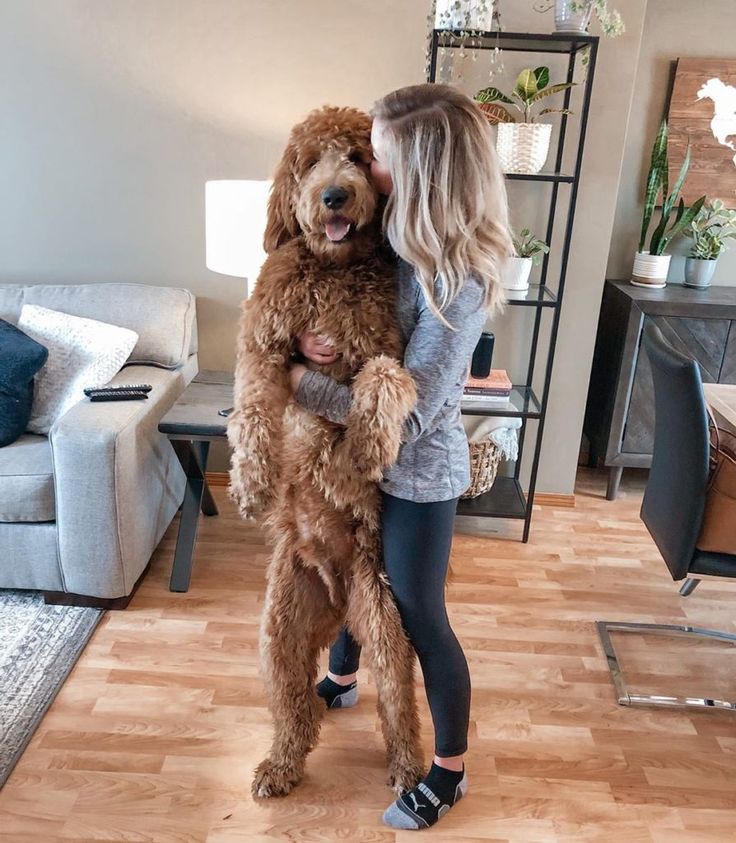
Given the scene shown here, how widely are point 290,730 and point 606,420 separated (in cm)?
184

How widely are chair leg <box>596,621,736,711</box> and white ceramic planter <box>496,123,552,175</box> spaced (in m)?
1.41

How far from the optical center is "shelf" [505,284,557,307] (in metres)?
2.40

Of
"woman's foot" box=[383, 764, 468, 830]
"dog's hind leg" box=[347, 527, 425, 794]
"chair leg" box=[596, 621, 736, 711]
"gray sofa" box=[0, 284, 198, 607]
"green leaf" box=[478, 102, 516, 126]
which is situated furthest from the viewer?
"green leaf" box=[478, 102, 516, 126]

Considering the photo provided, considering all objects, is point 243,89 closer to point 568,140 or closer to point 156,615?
point 568,140

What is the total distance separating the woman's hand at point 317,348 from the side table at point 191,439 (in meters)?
0.92

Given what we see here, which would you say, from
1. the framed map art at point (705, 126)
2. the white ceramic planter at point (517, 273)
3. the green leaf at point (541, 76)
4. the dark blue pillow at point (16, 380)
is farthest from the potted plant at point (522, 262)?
the dark blue pillow at point (16, 380)

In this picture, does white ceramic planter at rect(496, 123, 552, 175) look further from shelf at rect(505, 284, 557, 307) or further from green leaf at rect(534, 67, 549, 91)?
shelf at rect(505, 284, 557, 307)

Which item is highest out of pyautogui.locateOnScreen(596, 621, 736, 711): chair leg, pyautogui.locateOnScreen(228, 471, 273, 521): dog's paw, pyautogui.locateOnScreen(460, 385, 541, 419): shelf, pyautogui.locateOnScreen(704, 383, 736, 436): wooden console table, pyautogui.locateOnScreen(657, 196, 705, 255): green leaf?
pyautogui.locateOnScreen(657, 196, 705, 255): green leaf

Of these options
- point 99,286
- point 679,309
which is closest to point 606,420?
point 679,309

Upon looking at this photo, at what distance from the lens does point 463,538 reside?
8.71 feet

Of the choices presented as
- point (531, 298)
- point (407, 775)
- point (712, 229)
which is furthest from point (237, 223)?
point (712, 229)

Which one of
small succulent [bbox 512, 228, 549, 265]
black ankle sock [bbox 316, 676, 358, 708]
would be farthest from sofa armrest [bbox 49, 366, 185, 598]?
small succulent [bbox 512, 228, 549, 265]

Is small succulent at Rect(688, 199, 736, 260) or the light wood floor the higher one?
small succulent at Rect(688, 199, 736, 260)

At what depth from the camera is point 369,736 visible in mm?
1720
